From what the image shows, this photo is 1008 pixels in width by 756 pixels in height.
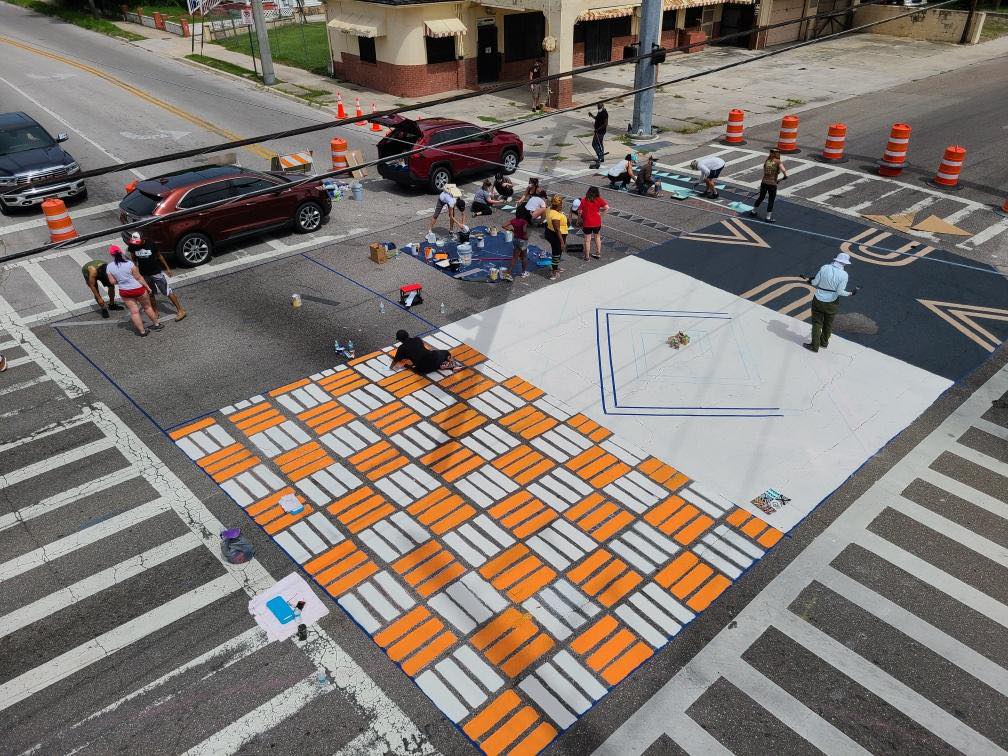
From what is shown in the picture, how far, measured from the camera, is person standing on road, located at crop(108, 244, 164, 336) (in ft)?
41.2

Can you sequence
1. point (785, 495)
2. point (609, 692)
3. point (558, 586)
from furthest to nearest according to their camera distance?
point (785, 495)
point (558, 586)
point (609, 692)

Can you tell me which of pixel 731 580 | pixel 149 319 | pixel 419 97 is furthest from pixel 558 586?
pixel 419 97

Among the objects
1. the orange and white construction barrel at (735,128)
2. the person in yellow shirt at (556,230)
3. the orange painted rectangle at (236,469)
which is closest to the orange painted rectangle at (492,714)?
the orange painted rectangle at (236,469)

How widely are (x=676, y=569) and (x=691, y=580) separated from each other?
0.22 metres

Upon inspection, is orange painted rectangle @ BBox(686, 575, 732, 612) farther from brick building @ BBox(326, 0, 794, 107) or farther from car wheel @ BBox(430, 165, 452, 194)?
brick building @ BBox(326, 0, 794, 107)

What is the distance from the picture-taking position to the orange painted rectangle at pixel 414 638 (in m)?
7.42

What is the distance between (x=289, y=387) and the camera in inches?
464

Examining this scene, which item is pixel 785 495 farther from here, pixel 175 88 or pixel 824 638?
pixel 175 88

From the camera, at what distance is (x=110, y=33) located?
147 ft

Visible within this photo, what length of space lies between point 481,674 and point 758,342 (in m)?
8.24

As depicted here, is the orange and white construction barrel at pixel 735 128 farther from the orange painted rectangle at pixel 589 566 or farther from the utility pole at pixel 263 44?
the utility pole at pixel 263 44

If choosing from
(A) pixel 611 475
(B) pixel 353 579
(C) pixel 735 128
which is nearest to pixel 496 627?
(B) pixel 353 579

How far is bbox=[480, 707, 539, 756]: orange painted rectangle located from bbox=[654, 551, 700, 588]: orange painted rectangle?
225 cm

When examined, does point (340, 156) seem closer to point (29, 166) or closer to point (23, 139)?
point (29, 166)
